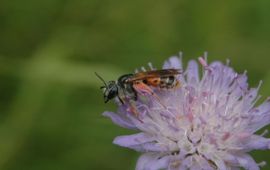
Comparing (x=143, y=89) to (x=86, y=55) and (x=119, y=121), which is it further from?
(x=86, y=55)

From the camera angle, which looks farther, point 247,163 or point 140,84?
point 140,84

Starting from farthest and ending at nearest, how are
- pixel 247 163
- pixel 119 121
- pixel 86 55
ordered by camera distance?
pixel 86 55 → pixel 119 121 → pixel 247 163

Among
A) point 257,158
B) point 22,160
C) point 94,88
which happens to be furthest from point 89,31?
point 257,158

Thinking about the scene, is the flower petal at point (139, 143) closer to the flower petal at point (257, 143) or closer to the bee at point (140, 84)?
the bee at point (140, 84)

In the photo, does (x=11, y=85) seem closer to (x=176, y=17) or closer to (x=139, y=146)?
(x=176, y=17)

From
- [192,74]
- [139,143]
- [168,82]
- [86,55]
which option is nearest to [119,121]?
[139,143]

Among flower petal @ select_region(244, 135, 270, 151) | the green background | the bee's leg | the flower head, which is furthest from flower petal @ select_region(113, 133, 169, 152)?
the green background
